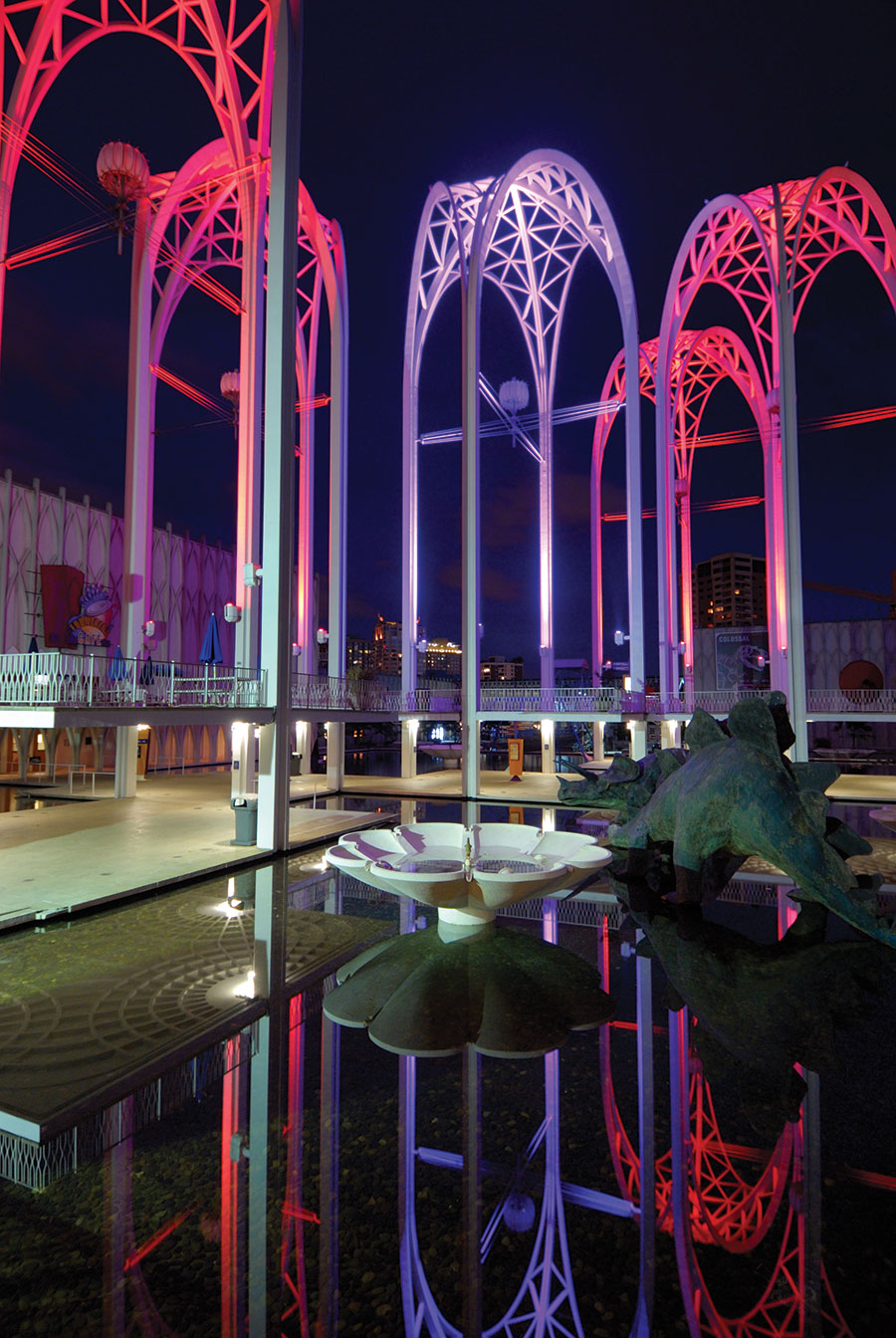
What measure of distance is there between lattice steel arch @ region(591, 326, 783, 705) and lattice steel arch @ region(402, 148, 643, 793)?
12.3 ft

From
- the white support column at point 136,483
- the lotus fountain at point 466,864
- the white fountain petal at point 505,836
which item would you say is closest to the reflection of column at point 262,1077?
the lotus fountain at point 466,864

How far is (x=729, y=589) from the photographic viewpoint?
9731 centimetres

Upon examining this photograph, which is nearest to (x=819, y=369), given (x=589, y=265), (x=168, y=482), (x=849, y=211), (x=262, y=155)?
(x=589, y=265)

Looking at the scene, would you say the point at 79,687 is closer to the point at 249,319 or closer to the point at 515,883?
the point at 515,883

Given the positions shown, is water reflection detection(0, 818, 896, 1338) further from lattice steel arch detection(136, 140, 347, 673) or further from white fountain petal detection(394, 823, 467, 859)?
lattice steel arch detection(136, 140, 347, 673)

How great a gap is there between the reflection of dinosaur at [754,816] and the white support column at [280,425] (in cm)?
742

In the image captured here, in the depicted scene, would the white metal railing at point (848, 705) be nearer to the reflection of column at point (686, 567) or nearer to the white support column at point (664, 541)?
the white support column at point (664, 541)

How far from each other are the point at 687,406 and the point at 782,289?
1867 centimetres

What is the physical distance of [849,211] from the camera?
73.4 ft

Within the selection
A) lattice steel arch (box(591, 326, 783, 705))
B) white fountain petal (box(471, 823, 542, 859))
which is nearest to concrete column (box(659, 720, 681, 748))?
lattice steel arch (box(591, 326, 783, 705))

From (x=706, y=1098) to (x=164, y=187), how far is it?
25567 millimetres

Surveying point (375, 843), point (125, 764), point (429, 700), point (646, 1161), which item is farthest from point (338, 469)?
point (646, 1161)

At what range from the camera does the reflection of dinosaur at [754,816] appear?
27.3ft

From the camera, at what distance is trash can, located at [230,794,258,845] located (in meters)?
13.5
